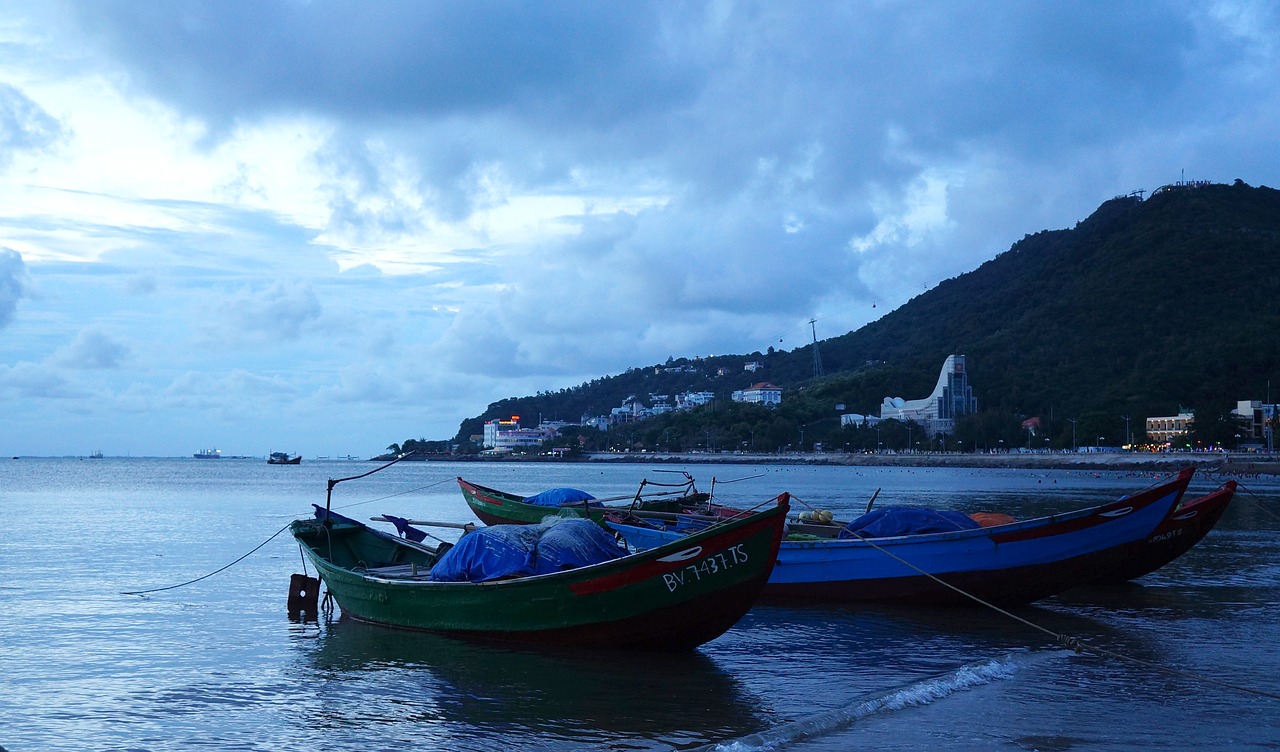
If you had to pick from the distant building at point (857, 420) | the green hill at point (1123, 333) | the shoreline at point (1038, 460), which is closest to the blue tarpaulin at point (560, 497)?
the shoreline at point (1038, 460)

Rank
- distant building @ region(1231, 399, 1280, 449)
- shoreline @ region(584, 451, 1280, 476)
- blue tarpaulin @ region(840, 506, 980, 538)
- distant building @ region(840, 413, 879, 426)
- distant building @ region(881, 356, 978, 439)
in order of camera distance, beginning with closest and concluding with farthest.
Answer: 1. blue tarpaulin @ region(840, 506, 980, 538)
2. shoreline @ region(584, 451, 1280, 476)
3. distant building @ region(1231, 399, 1280, 449)
4. distant building @ region(881, 356, 978, 439)
5. distant building @ region(840, 413, 879, 426)

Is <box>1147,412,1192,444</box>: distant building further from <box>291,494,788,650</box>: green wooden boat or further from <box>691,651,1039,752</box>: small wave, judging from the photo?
<box>291,494,788,650</box>: green wooden boat

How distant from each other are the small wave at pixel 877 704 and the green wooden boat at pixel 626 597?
7.30ft

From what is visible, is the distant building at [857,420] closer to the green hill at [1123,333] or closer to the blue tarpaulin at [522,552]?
the green hill at [1123,333]

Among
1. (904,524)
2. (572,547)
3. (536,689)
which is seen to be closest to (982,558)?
(904,524)

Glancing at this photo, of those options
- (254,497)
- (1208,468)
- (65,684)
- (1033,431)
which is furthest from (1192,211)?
(65,684)

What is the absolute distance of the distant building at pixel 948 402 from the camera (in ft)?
552

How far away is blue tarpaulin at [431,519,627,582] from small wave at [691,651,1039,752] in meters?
4.21

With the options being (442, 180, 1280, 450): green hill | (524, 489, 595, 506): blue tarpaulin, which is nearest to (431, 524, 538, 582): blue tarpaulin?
(524, 489, 595, 506): blue tarpaulin

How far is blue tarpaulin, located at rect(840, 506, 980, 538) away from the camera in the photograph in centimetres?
1866

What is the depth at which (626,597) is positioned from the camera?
523 inches

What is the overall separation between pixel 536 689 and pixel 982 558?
852cm

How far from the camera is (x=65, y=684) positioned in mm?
13156

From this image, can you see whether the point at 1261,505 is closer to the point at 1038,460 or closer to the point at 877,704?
the point at 877,704
